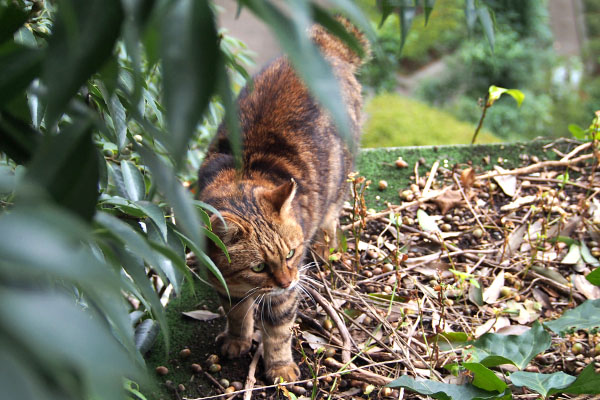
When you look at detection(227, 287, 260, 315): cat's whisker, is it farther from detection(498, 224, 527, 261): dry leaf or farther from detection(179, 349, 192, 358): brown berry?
detection(498, 224, 527, 261): dry leaf

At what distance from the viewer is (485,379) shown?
1.62 m

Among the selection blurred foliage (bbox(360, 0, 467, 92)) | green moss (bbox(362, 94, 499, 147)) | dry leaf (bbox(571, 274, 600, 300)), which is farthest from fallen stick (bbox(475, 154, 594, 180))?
blurred foliage (bbox(360, 0, 467, 92))

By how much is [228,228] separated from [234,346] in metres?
0.43

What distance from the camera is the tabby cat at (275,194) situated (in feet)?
6.28

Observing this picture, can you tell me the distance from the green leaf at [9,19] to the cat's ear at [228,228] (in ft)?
3.72

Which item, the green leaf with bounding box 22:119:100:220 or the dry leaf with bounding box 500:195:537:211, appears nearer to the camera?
the green leaf with bounding box 22:119:100:220

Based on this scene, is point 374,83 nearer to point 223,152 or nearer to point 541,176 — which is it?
point 541,176

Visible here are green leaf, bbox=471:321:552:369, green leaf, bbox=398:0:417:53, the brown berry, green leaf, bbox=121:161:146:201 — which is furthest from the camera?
the brown berry

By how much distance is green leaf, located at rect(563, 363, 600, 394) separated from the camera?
157 cm

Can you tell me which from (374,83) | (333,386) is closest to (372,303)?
(333,386)

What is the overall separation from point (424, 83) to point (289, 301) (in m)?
4.82

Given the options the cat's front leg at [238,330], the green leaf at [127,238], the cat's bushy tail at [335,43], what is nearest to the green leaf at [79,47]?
the green leaf at [127,238]

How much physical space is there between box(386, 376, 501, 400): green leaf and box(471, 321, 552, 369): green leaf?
0.40 ft

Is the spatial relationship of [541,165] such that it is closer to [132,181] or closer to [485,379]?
[485,379]
